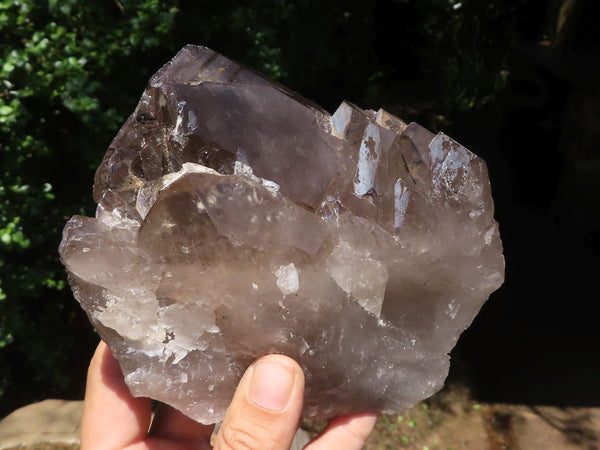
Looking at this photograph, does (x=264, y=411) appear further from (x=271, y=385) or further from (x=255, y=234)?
(x=255, y=234)

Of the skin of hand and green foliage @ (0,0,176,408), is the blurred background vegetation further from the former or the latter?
the skin of hand

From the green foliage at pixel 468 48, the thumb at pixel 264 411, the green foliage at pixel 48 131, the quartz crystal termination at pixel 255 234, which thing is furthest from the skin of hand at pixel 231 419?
the green foliage at pixel 468 48

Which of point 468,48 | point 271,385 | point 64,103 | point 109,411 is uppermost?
point 271,385

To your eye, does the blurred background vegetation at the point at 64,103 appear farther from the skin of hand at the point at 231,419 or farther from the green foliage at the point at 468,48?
the green foliage at the point at 468,48

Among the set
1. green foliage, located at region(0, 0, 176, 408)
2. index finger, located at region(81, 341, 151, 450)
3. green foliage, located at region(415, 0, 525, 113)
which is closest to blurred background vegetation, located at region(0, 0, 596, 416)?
green foliage, located at region(0, 0, 176, 408)

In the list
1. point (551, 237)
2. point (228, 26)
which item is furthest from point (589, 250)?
point (228, 26)

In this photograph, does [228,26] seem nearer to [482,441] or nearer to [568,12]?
[482,441]

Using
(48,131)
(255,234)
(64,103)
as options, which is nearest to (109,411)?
(255,234)
